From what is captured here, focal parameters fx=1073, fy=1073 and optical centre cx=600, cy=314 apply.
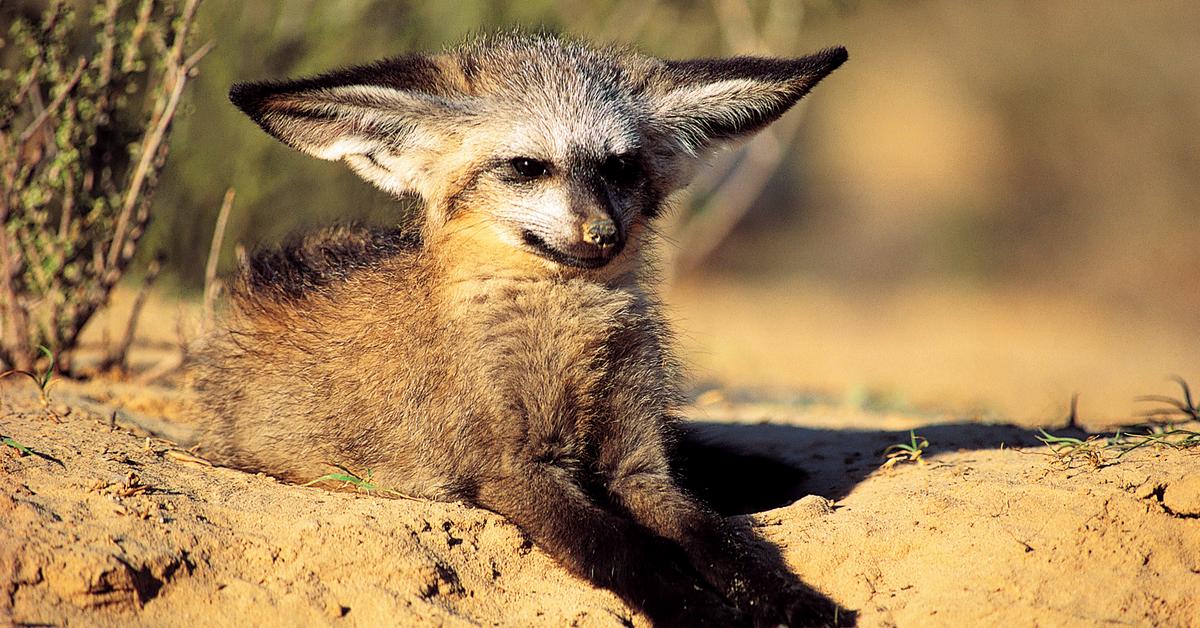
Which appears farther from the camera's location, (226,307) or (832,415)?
(832,415)

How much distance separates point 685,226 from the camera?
1416cm

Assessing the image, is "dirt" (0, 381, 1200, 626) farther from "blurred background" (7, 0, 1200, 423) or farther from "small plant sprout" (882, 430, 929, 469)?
"blurred background" (7, 0, 1200, 423)

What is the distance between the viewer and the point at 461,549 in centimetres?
383

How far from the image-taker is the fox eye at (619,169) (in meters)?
4.35

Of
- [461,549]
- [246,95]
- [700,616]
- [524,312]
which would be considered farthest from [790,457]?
[246,95]

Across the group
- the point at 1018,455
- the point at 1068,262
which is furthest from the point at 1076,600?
the point at 1068,262

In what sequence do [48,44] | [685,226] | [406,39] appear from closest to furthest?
[48,44]
[406,39]
[685,226]

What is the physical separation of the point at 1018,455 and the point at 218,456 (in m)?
3.70

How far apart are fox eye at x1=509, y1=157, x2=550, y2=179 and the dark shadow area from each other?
4.48 feet

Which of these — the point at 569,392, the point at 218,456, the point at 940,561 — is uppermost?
the point at 569,392

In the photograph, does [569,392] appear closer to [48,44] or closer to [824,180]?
[48,44]

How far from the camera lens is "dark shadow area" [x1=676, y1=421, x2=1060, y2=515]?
16.1 ft

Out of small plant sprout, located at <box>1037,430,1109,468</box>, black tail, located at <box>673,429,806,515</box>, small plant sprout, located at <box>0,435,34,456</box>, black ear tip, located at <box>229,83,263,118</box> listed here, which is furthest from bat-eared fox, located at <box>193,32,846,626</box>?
small plant sprout, located at <box>1037,430,1109,468</box>

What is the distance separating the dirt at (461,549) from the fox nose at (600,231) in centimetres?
112
